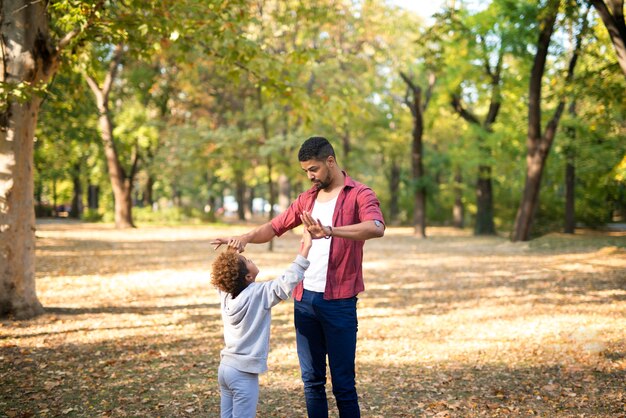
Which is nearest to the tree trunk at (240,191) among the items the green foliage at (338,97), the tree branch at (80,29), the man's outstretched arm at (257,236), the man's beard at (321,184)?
the green foliage at (338,97)

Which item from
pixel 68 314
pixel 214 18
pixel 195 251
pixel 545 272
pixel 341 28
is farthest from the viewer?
pixel 341 28

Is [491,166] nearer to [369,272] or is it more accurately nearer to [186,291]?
[369,272]

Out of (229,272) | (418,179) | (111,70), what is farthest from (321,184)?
(111,70)

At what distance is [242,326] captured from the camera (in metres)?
3.86

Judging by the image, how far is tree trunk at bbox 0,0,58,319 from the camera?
26.3ft

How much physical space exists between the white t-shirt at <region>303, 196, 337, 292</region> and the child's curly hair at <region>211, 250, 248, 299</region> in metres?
0.43

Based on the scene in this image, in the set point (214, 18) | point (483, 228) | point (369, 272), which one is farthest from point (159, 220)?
point (214, 18)

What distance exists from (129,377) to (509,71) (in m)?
23.7

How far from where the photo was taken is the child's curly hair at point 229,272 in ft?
12.4

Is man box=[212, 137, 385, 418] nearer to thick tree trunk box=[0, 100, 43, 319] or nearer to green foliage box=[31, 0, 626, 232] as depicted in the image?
green foliage box=[31, 0, 626, 232]

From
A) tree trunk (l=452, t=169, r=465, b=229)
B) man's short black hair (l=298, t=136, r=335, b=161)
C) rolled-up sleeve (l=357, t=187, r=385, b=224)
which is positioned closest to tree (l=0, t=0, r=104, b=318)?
man's short black hair (l=298, t=136, r=335, b=161)

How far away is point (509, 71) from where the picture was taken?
26078 millimetres

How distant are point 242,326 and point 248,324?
4 cm

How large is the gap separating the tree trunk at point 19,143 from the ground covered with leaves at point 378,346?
621 mm
